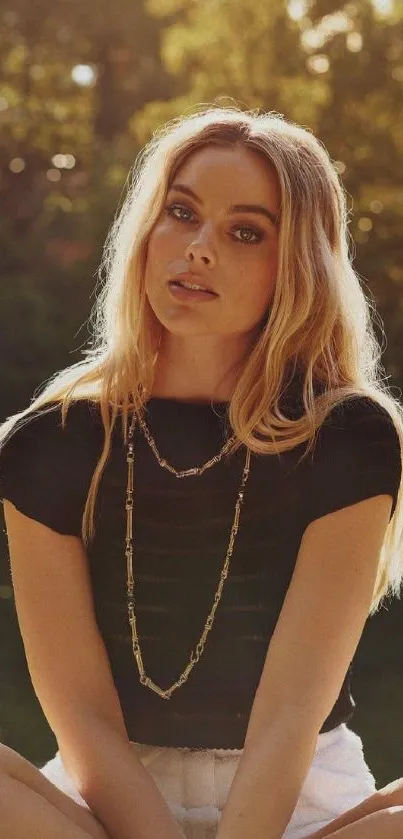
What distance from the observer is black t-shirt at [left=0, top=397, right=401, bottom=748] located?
208 centimetres

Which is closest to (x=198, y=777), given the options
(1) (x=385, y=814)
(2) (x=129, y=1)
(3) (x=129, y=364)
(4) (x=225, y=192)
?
(1) (x=385, y=814)

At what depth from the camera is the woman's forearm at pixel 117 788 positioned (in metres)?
1.87

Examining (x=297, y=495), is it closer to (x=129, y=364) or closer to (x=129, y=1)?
(x=129, y=364)

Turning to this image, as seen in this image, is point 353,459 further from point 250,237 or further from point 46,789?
point 46,789

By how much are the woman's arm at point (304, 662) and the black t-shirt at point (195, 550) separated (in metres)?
0.08

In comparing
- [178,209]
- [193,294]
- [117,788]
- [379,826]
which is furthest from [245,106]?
[379,826]

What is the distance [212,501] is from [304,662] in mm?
333

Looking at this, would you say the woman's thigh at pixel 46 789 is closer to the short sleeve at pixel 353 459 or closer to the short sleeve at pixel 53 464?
the short sleeve at pixel 53 464

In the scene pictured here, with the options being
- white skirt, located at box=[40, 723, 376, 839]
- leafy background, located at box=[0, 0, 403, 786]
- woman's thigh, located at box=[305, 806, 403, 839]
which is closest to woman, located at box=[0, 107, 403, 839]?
white skirt, located at box=[40, 723, 376, 839]

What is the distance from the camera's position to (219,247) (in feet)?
6.94

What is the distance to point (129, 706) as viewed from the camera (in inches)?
83.6

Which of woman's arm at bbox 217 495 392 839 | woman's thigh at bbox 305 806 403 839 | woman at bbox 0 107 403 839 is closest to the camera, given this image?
woman's thigh at bbox 305 806 403 839

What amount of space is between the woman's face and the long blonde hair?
1.2 inches

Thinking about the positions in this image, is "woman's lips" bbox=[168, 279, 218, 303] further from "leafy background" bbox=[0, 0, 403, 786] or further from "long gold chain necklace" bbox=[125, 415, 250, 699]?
"leafy background" bbox=[0, 0, 403, 786]
